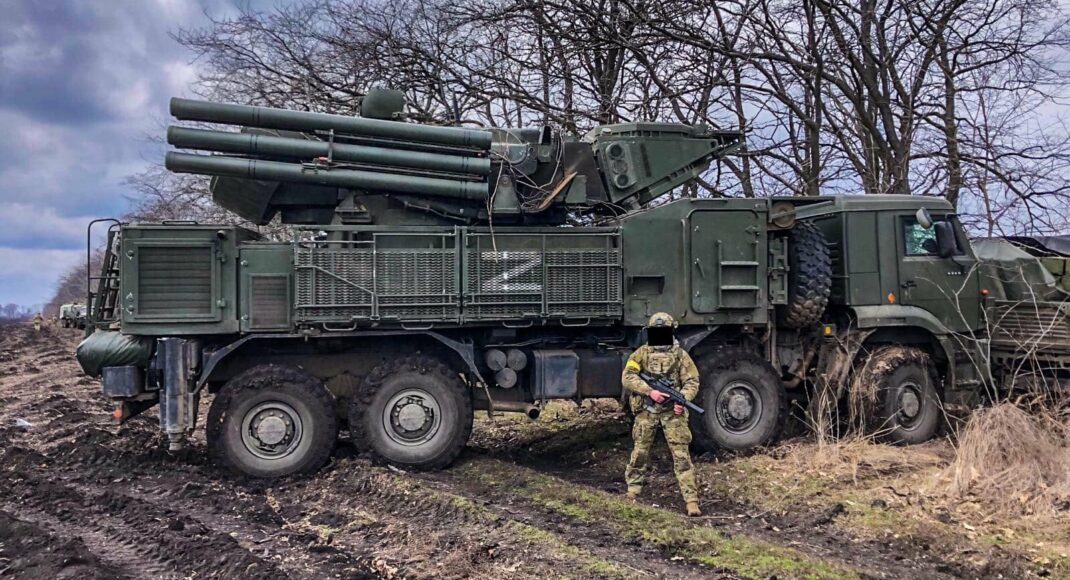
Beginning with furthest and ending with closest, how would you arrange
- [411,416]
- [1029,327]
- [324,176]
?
[1029,327] < [411,416] < [324,176]

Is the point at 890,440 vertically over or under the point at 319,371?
under

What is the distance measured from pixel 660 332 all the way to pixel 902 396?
3.41m

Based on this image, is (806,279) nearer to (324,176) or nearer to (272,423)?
(324,176)

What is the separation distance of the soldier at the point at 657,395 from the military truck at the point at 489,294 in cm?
106

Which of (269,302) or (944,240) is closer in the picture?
(269,302)

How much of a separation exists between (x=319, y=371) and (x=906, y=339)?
646cm

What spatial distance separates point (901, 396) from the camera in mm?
8508

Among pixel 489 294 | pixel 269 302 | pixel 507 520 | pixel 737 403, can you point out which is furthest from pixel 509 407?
pixel 269 302

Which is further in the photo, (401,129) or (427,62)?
(427,62)

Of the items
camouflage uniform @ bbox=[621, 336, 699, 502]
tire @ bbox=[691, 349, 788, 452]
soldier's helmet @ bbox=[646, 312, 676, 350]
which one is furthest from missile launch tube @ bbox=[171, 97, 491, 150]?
tire @ bbox=[691, 349, 788, 452]

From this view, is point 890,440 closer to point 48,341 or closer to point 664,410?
point 664,410

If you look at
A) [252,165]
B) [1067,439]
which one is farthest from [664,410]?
[252,165]

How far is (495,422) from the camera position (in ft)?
34.2

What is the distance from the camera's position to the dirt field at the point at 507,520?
16.5ft
